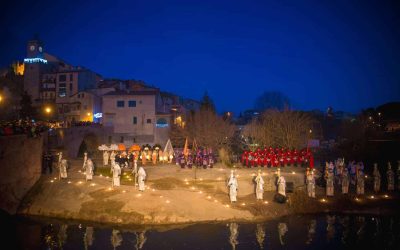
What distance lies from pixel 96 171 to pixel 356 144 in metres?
32.4

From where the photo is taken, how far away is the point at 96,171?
28250 mm

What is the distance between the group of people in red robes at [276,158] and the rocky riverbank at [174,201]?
2214 millimetres

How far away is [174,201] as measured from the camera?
20.9 meters

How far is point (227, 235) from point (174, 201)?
447 centimetres

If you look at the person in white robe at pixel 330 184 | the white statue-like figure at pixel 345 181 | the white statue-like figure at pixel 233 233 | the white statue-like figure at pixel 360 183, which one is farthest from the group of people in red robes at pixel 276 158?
the white statue-like figure at pixel 233 233

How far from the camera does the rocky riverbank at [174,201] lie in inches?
786

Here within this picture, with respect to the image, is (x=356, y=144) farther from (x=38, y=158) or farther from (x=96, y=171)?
(x=38, y=158)

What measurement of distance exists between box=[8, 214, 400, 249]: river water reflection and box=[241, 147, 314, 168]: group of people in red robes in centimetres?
827

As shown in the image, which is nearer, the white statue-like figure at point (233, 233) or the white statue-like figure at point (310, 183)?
the white statue-like figure at point (233, 233)

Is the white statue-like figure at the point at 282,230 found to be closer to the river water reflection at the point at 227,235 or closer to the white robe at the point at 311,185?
the river water reflection at the point at 227,235

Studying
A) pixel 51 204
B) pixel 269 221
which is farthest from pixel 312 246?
pixel 51 204

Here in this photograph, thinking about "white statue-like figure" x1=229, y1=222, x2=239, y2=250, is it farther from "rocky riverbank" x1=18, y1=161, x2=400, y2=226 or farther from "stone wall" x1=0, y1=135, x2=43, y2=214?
"stone wall" x1=0, y1=135, x2=43, y2=214

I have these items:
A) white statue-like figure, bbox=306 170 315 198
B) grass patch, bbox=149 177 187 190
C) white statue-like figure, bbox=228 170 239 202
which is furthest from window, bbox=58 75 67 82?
white statue-like figure, bbox=306 170 315 198

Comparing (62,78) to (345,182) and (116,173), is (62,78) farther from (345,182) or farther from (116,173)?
(345,182)
